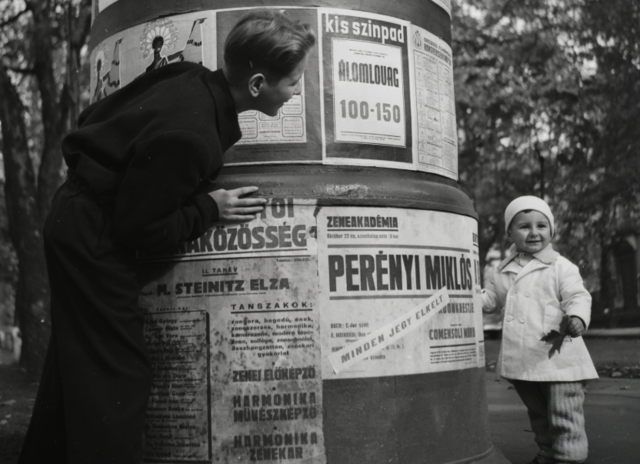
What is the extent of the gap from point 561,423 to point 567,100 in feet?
36.4

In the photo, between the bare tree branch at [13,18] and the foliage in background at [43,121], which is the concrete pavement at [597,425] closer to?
the foliage in background at [43,121]

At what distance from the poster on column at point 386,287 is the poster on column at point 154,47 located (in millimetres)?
686

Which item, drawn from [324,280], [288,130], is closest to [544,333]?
[324,280]

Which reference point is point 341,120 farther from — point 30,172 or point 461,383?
point 30,172

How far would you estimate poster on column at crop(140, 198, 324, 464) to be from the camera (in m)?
2.22

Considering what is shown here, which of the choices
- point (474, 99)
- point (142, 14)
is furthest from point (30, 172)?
point (142, 14)

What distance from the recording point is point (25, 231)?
10.8 m

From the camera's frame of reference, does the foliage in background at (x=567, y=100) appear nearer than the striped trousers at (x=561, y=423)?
No

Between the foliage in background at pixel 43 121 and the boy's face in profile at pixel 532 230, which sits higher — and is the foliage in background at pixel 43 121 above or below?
above

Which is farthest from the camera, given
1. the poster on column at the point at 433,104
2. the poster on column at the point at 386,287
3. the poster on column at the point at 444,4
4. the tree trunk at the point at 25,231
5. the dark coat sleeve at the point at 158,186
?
the tree trunk at the point at 25,231

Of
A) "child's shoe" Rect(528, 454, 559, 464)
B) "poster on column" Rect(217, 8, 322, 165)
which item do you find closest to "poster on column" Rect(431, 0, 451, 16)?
"poster on column" Rect(217, 8, 322, 165)

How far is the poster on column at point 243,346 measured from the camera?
2217 millimetres

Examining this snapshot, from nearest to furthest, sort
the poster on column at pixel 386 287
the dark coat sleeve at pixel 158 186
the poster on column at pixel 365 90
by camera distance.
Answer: the dark coat sleeve at pixel 158 186 → the poster on column at pixel 386 287 → the poster on column at pixel 365 90

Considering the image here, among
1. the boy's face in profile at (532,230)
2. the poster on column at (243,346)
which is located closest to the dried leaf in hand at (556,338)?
the boy's face in profile at (532,230)
